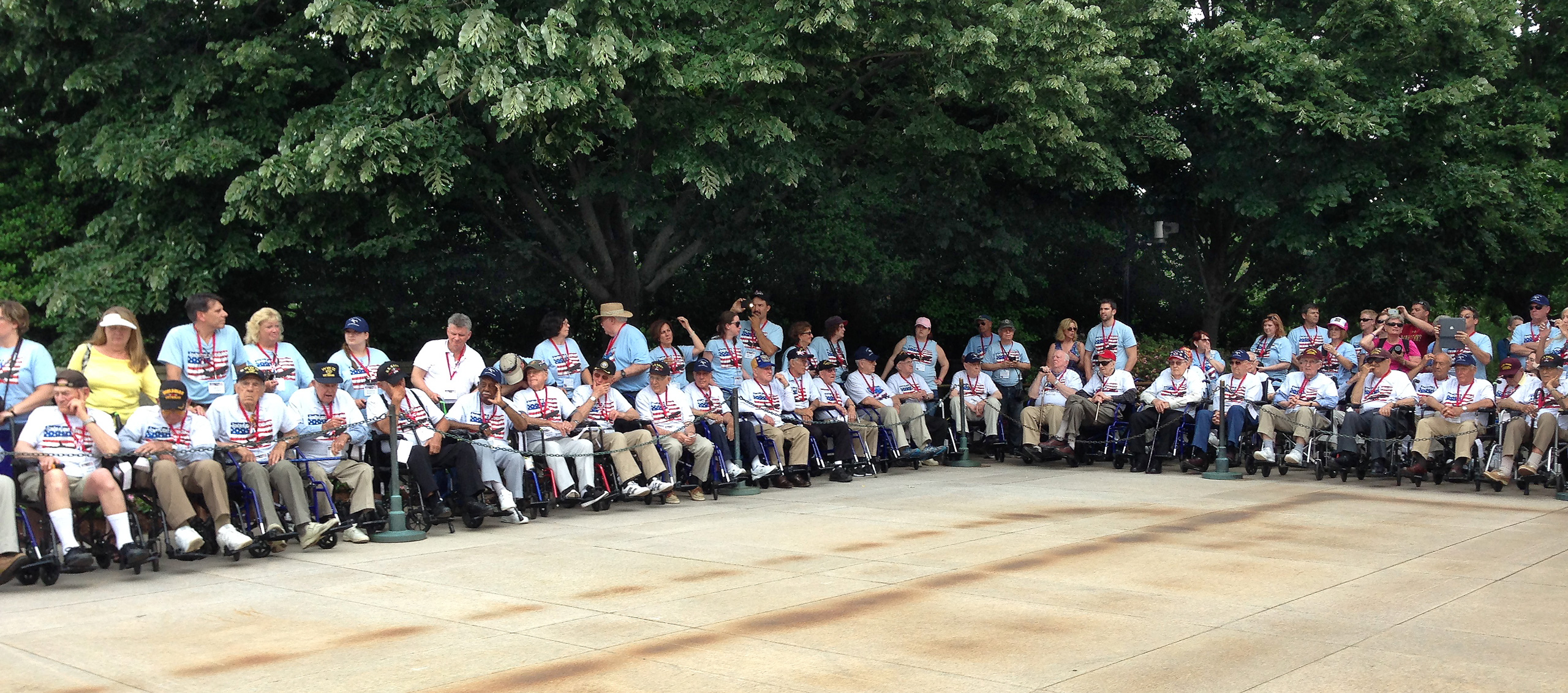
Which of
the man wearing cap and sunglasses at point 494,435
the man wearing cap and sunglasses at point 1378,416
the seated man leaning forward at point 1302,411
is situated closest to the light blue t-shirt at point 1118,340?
the seated man leaning forward at point 1302,411

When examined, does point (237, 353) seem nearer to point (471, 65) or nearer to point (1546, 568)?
point (471, 65)

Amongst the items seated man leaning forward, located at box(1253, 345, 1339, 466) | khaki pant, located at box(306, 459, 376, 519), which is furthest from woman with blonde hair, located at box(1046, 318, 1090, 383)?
khaki pant, located at box(306, 459, 376, 519)

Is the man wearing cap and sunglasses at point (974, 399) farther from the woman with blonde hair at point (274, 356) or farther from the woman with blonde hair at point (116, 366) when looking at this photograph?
the woman with blonde hair at point (116, 366)

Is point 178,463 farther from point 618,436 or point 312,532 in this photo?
point 618,436

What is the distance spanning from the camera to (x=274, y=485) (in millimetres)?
10039

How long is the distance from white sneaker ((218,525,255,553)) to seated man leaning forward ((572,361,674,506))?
136 inches

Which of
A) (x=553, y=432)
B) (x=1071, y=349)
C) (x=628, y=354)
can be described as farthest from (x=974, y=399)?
(x=553, y=432)

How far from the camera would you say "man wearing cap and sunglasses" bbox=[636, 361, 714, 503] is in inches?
519

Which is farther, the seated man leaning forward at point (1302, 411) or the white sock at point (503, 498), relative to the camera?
the seated man leaning forward at point (1302, 411)

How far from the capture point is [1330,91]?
1883 cm

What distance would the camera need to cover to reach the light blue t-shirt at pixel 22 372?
30.9 feet

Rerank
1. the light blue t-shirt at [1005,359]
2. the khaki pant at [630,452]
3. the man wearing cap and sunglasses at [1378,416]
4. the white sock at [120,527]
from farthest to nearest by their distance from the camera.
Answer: the light blue t-shirt at [1005,359]
the man wearing cap and sunglasses at [1378,416]
the khaki pant at [630,452]
the white sock at [120,527]

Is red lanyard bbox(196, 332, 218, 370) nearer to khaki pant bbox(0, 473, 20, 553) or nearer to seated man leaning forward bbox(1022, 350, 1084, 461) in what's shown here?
khaki pant bbox(0, 473, 20, 553)

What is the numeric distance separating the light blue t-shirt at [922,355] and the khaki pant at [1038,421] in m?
1.26
